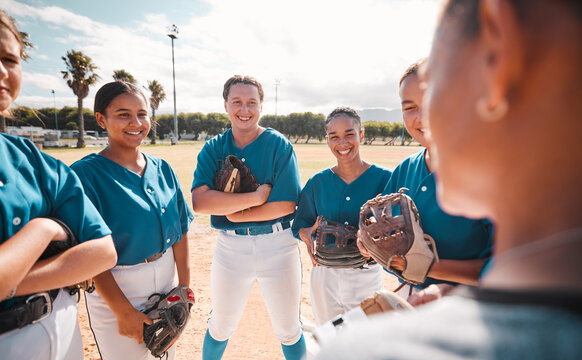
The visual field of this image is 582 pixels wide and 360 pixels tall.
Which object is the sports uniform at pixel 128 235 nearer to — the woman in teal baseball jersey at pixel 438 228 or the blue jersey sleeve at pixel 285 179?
the blue jersey sleeve at pixel 285 179

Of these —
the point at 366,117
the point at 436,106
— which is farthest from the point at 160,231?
the point at 366,117

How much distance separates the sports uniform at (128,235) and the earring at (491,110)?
2278 millimetres

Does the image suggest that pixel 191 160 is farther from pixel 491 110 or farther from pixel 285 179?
pixel 491 110

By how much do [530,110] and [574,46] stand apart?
12 centimetres

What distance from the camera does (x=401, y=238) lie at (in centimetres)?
192

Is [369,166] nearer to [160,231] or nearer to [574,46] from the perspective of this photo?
[160,231]

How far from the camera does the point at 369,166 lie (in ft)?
9.91

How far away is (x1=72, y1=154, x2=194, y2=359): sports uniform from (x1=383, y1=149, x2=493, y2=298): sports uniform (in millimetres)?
2046

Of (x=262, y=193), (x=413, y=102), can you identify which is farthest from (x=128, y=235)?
(x=413, y=102)

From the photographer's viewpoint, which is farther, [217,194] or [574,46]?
[217,194]

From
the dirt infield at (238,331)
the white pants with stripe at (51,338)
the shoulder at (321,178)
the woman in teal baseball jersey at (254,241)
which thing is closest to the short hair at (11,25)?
the white pants with stripe at (51,338)

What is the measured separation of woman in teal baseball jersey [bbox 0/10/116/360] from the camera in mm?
1346

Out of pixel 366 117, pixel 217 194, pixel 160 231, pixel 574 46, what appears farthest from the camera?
pixel 366 117

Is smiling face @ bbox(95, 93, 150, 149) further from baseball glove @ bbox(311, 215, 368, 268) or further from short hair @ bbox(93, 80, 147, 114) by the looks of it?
baseball glove @ bbox(311, 215, 368, 268)
